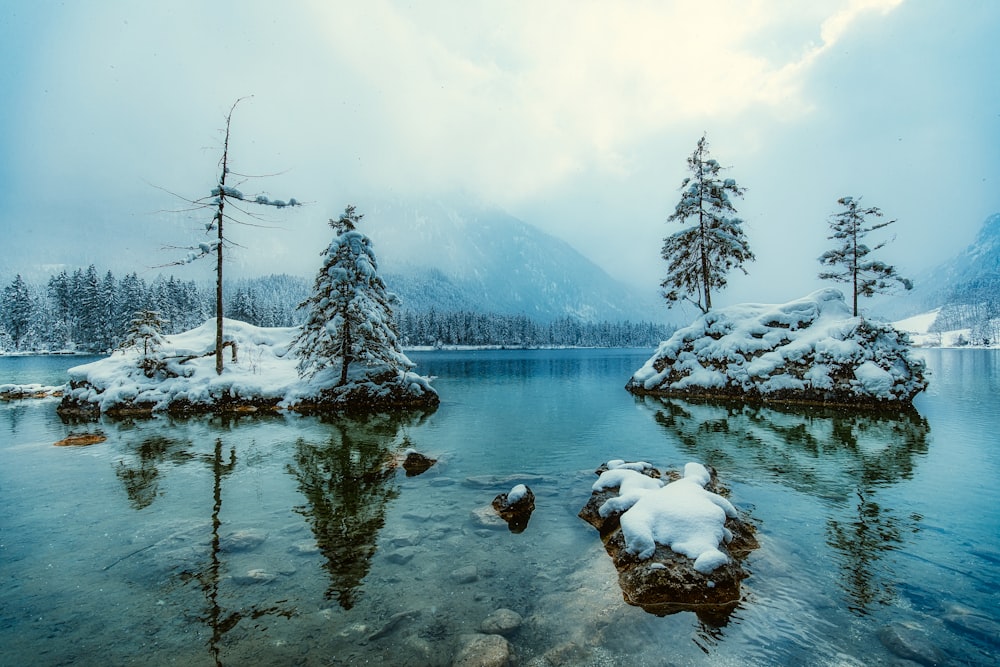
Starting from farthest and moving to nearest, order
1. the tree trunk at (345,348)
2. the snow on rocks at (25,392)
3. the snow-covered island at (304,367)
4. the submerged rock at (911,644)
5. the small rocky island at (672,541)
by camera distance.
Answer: the snow on rocks at (25,392)
the tree trunk at (345,348)
the snow-covered island at (304,367)
the small rocky island at (672,541)
the submerged rock at (911,644)

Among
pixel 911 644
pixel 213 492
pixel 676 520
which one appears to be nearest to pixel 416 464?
pixel 213 492

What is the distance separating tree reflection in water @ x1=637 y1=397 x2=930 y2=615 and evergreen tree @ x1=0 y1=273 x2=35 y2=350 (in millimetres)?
125138

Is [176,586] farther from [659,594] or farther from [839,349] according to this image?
[839,349]

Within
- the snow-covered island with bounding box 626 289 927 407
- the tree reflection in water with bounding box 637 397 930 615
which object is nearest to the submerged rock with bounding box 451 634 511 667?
the tree reflection in water with bounding box 637 397 930 615

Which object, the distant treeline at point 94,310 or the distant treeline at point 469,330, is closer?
the distant treeline at point 94,310

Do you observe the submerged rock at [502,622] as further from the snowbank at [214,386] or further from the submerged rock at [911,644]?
the snowbank at [214,386]

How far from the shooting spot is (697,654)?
519 centimetres

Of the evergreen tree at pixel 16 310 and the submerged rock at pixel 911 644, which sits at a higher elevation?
the evergreen tree at pixel 16 310

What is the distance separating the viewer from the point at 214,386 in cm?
2356

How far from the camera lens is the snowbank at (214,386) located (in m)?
22.6

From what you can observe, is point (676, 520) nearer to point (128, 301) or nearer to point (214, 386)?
point (214, 386)

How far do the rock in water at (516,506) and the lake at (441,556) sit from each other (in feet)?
1.34

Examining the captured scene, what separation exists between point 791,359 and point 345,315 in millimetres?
28280

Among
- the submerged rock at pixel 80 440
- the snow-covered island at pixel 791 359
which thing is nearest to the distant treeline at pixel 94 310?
the snow-covered island at pixel 791 359
